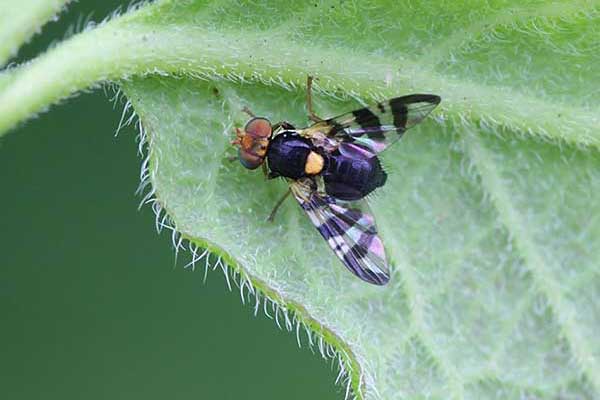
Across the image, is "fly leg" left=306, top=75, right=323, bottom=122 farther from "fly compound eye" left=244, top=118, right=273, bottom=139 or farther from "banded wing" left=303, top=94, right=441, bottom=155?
"fly compound eye" left=244, top=118, right=273, bottom=139

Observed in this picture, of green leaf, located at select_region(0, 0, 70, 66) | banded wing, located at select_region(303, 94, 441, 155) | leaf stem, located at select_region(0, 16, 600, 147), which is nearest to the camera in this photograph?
green leaf, located at select_region(0, 0, 70, 66)

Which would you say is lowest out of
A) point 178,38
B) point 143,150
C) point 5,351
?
point 5,351

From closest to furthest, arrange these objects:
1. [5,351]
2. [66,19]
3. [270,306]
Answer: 1. [270,306]
2. [66,19]
3. [5,351]

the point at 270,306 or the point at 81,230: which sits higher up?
the point at 270,306

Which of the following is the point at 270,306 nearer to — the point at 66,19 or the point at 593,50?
the point at 593,50

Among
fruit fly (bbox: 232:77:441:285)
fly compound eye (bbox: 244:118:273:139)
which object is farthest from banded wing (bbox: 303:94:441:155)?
fly compound eye (bbox: 244:118:273:139)

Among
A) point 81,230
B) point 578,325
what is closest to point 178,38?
point 578,325

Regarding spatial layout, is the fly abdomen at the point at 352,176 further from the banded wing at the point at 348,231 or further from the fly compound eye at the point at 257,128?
the fly compound eye at the point at 257,128

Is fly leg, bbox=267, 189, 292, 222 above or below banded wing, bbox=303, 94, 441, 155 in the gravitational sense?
below
